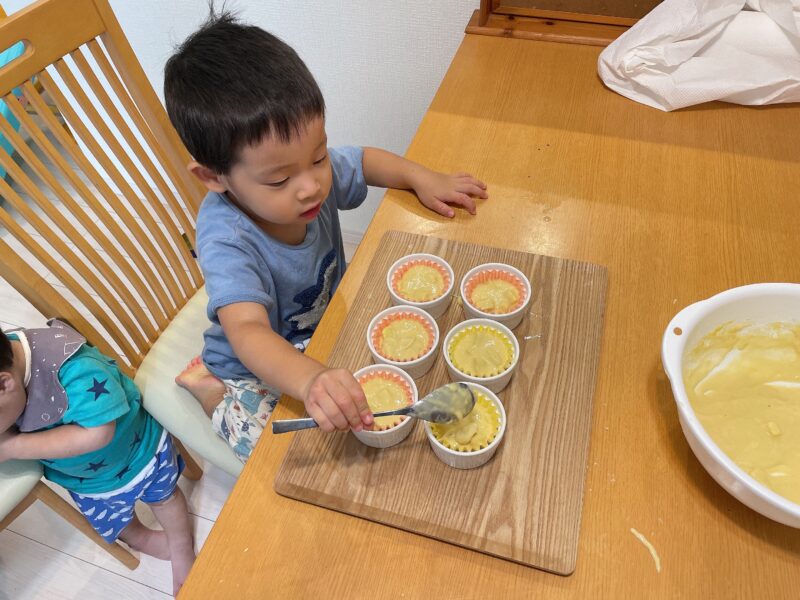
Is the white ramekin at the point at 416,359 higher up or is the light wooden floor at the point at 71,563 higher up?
the white ramekin at the point at 416,359

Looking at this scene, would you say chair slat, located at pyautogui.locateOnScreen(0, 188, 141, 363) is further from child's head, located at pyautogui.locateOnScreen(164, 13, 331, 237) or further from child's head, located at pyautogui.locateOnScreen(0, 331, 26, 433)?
child's head, located at pyautogui.locateOnScreen(164, 13, 331, 237)

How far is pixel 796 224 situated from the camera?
82cm

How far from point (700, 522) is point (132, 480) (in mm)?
1037

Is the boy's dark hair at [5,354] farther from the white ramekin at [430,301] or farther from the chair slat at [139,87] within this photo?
the white ramekin at [430,301]

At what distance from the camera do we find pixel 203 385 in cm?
98

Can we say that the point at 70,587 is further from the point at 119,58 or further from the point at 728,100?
the point at 728,100

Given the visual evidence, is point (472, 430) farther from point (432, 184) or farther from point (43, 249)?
point (43, 249)

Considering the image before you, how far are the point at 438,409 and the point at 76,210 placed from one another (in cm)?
77

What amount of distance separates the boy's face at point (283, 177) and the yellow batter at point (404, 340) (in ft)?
0.71

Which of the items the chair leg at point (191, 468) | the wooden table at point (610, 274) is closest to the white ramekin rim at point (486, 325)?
the wooden table at point (610, 274)

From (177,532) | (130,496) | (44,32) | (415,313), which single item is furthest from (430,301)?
(177,532)

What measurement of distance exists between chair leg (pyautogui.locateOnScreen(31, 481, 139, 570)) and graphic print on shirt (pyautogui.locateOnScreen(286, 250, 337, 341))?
571mm

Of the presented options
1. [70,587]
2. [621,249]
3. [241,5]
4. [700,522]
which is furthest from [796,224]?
[70,587]

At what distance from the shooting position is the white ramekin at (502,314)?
27.7 inches
